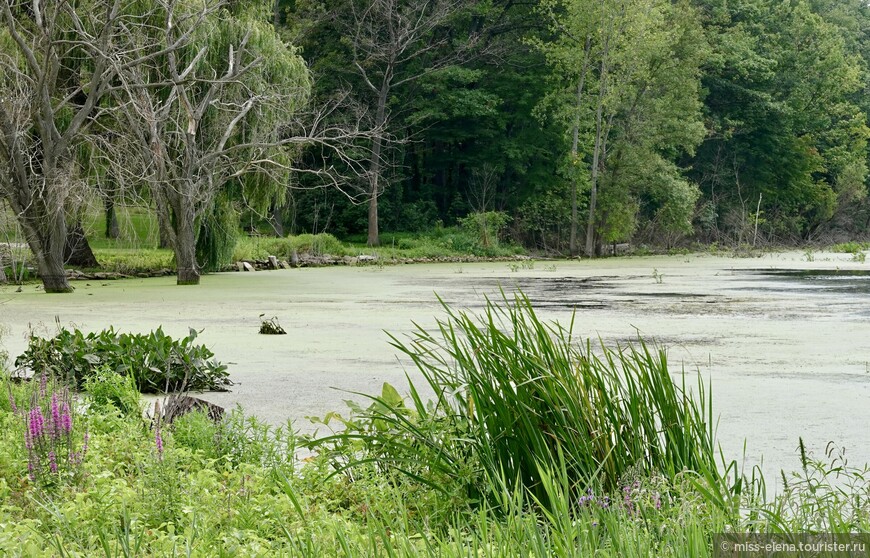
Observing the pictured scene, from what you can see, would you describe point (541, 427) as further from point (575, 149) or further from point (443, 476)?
point (575, 149)

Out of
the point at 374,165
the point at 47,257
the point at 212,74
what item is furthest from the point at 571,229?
the point at 47,257

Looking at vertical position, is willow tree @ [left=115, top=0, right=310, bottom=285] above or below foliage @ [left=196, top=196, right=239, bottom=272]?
above

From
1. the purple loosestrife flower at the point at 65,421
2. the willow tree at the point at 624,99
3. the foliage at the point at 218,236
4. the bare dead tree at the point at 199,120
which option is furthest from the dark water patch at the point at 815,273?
the purple loosestrife flower at the point at 65,421

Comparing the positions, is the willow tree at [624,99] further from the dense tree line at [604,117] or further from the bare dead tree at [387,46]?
the bare dead tree at [387,46]

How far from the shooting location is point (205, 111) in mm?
15898

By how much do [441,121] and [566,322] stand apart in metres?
25.1

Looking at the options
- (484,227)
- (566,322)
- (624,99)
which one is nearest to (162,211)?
(566,322)

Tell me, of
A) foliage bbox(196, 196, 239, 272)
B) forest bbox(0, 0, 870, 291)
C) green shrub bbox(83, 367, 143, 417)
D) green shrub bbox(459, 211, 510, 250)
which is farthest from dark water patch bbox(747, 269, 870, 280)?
green shrub bbox(83, 367, 143, 417)

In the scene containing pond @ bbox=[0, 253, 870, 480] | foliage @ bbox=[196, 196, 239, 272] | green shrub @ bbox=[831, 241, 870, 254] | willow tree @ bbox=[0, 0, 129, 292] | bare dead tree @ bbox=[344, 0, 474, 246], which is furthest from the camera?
green shrub @ bbox=[831, 241, 870, 254]

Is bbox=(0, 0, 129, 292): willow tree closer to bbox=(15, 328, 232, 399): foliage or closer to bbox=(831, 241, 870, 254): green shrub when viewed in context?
bbox=(15, 328, 232, 399): foliage

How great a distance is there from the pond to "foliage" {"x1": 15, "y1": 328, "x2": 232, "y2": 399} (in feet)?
0.70

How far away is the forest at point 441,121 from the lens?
45.6 ft

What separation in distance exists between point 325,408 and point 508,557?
10.5 ft

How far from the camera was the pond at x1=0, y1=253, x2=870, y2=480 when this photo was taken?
5.07m
